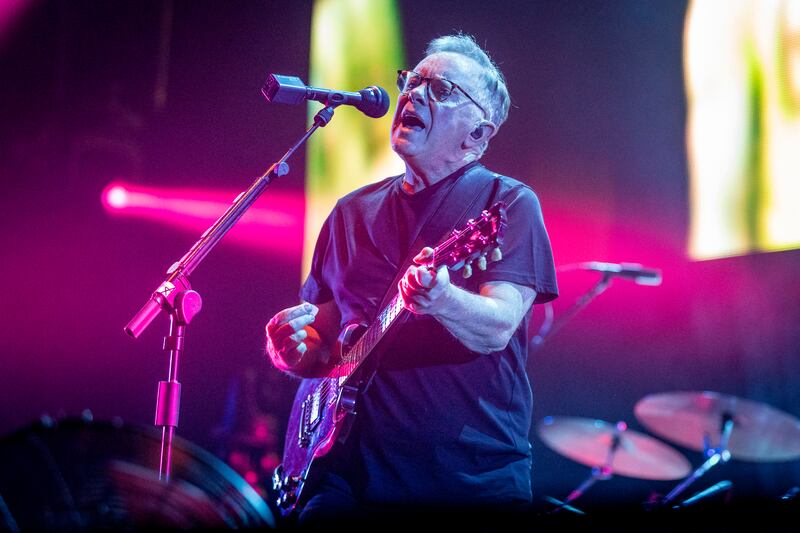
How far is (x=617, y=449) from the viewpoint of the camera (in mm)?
4191

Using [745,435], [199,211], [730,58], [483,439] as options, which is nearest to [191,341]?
[199,211]

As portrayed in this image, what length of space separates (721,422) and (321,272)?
7.59ft

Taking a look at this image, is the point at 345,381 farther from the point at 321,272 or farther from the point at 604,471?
the point at 604,471

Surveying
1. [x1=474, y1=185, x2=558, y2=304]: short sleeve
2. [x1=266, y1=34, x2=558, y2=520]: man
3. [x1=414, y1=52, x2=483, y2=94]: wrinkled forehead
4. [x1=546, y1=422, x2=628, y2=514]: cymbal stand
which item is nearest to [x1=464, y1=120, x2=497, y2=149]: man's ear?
[x1=266, y1=34, x2=558, y2=520]: man

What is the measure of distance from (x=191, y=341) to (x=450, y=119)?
2.60 metres

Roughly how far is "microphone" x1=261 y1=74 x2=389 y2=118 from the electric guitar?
0.72m

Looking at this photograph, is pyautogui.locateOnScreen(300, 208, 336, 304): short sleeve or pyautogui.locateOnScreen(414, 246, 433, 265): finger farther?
pyautogui.locateOnScreen(300, 208, 336, 304): short sleeve

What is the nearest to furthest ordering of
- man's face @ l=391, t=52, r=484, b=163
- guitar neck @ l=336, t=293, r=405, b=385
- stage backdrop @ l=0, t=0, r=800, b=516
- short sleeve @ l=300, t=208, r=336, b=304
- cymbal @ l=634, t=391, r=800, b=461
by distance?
guitar neck @ l=336, t=293, r=405, b=385
man's face @ l=391, t=52, r=484, b=163
short sleeve @ l=300, t=208, r=336, b=304
cymbal @ l=634, t=391, r=800, b=461
stage backdrop @ l=0, t=0, r=800, b=516

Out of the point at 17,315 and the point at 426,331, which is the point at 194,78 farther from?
the point at 426,331

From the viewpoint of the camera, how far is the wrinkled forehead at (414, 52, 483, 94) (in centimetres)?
295

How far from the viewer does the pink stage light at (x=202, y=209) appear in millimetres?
4781

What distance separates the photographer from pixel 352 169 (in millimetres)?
4559

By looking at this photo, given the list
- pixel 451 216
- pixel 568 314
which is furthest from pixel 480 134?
pixel 568 314

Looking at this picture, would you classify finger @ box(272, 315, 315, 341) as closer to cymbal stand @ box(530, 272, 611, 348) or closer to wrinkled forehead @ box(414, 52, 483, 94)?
wrinkled forehead @ box(414, 52, 483, 94)
